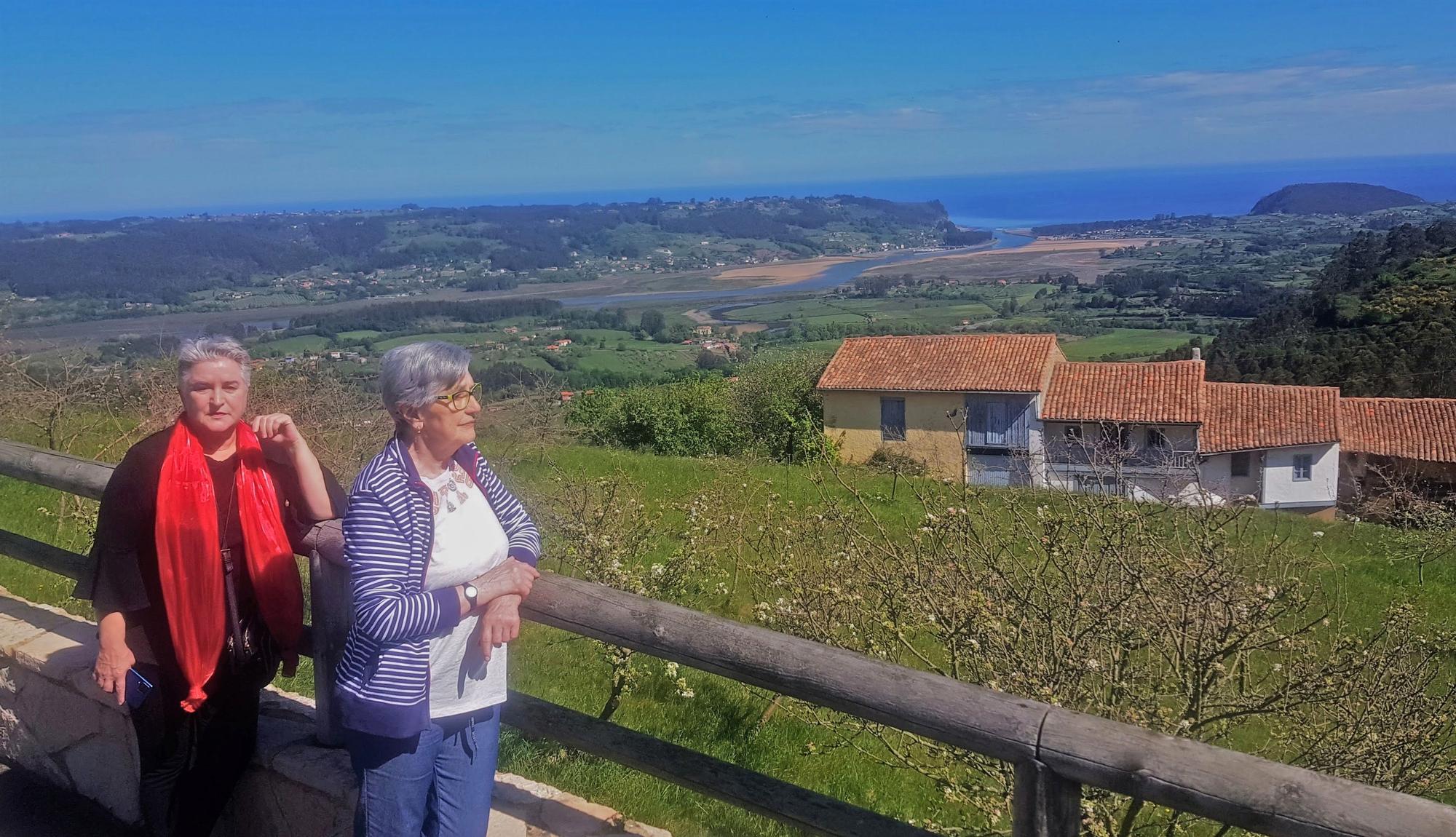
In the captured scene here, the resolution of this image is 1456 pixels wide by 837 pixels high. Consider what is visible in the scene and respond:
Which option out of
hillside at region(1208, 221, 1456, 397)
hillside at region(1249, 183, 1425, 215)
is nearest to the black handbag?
hillside at region(1208, 221, 1456, 397)

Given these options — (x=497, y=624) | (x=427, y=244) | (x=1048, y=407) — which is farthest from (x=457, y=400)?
(x=427, y=244)

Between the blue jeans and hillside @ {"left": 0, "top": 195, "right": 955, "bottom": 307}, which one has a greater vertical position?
hillside @ {"left": 0, "top": 195, "right": 955, "bottom": 307}

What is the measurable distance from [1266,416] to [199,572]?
36.0 meters

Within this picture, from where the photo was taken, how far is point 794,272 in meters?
91.6

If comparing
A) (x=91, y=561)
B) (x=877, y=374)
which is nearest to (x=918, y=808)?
(x=91, y=561)

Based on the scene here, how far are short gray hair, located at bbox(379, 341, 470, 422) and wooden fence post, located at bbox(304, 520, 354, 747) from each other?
509 millimetres

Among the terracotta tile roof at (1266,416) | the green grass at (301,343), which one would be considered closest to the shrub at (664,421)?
the green grass at (301,343)

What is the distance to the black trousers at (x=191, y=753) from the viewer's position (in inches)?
106

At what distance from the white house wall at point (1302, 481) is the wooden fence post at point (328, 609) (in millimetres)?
35290

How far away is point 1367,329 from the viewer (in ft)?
169

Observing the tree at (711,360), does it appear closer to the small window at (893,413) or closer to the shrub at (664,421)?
the small window at (893,413)

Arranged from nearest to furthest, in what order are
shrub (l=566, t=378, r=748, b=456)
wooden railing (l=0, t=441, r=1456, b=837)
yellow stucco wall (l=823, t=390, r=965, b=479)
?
wooden railing (l=0, t=441, r=1456, b=837)
shrub (l=566, t=378, r=748, b=456)
yellow stucco wall (l=823, t=390, r=965, b=479)

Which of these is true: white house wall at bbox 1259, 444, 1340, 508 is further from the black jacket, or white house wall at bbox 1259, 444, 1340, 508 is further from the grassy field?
the black jacket

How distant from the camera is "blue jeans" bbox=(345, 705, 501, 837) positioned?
7.55ft
